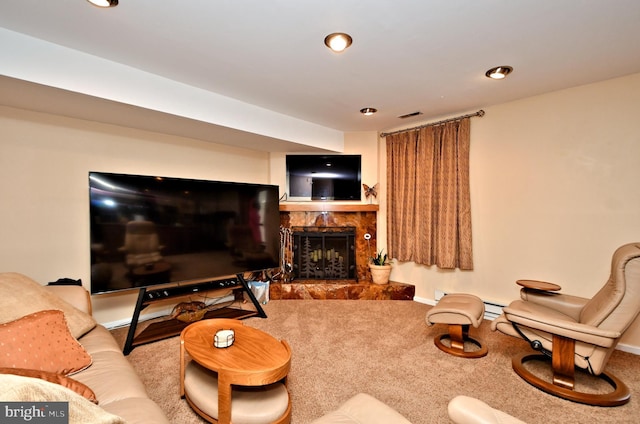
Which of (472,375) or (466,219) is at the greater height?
(466,219)

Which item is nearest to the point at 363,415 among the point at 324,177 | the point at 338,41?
the point at 338,41

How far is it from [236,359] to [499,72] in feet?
9.78

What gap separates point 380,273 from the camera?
410cm

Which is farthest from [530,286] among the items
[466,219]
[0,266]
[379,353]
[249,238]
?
[0,266]

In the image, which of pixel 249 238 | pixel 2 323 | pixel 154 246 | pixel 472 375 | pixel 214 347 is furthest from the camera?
pixel 249 238

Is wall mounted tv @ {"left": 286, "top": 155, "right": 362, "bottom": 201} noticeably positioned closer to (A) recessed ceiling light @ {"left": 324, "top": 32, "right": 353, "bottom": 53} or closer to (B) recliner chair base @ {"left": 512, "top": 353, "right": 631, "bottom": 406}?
(A) recessed ceiling light @ {"left": 324, "top": 32, "right": 353, "bottom": 53}

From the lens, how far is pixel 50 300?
191 cm

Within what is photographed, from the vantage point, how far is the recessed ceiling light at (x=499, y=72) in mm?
2473

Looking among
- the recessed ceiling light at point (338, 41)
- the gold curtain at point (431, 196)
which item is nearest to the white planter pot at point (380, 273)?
the gold curtain at point (431, 196)

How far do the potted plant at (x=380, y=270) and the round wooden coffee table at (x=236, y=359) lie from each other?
2.33 m

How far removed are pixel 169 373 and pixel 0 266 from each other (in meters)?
1.76

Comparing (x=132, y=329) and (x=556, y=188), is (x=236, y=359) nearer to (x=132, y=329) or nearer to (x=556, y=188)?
(x=132, y=329)

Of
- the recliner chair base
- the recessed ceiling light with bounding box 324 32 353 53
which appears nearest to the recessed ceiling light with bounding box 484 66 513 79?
the recessed ceiling light with bounding box 324 32 353 53

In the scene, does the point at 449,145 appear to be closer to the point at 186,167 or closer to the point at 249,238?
the point at 249,238
